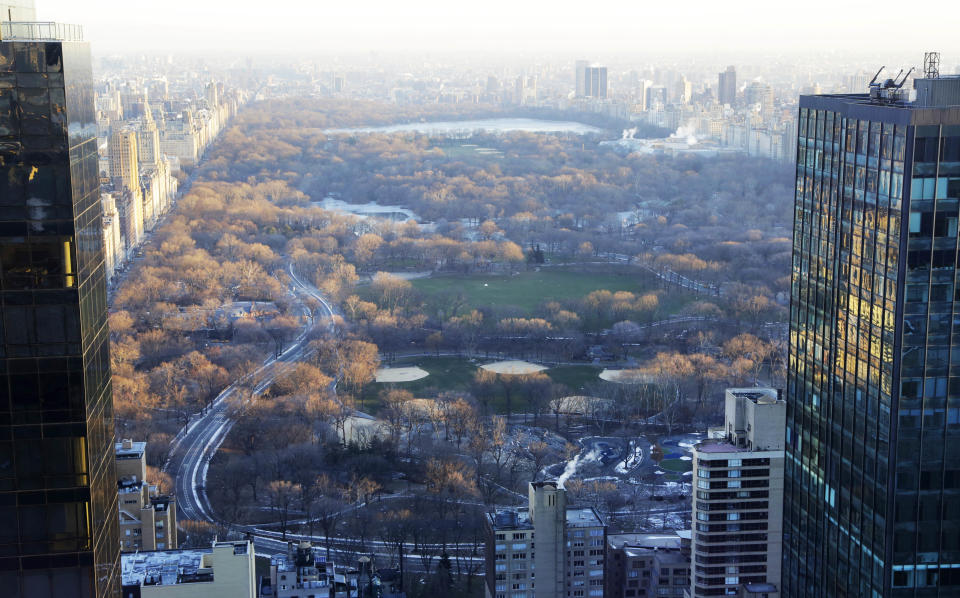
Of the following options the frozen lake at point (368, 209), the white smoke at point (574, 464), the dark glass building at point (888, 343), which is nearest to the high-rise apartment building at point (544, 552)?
the white smoke at point (574, 464)

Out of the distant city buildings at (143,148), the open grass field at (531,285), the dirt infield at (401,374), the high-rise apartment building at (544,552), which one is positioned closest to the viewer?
the high-rise apartment building at (544,552)

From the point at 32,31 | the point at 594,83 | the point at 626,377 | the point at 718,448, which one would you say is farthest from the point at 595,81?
the point at 32,31

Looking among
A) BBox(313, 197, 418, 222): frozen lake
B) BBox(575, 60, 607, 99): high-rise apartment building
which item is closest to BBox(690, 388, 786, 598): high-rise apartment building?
BBox(313, 197, 418, 222): frozen lake

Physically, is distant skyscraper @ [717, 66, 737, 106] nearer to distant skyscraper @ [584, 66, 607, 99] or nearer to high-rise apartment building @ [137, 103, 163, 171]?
distant skyscraper @ [584, 66, 607, 99]

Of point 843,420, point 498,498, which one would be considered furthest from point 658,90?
point 843,420

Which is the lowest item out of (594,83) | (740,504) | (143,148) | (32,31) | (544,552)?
(544,552)

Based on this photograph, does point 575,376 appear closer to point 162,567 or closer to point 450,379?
point 450,379

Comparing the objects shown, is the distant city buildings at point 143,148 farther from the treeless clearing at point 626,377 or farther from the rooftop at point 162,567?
the rooftop at point 162,567
